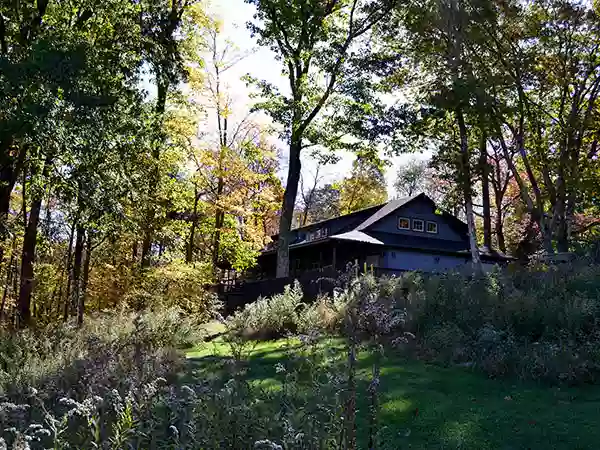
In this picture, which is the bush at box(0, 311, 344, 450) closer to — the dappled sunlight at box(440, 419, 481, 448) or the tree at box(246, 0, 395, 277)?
the dappled sunlight at box(440, 419, 481, 448)

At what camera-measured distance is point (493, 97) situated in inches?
696

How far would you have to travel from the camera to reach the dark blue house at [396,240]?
26016 mm

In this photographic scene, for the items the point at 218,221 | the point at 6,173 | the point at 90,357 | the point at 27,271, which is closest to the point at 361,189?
the point at 218,221

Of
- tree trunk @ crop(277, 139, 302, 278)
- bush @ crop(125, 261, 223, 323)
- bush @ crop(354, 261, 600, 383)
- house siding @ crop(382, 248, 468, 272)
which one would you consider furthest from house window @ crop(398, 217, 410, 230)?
bush @ crop(354, 261, 600, 383)

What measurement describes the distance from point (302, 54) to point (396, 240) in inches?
434

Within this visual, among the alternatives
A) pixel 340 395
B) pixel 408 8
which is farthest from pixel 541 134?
pixel 340 395

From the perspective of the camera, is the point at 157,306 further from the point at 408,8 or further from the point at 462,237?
the point at 462,237

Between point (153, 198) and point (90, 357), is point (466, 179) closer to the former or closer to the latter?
point (153, 198)

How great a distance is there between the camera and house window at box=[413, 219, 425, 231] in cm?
2825

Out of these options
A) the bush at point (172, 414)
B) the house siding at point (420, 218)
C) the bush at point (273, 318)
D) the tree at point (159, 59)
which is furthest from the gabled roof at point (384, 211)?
the bush at point (172, 414)

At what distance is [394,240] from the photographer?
86.9ft

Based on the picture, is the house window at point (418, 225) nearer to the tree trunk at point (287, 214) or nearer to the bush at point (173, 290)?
the tree trunk at point (287, 214)

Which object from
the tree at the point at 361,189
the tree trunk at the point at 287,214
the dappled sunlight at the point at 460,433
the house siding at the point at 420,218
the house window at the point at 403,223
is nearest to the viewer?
the dappled sunlight at the point at 460,433

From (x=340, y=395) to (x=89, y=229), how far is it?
40.9 feet
